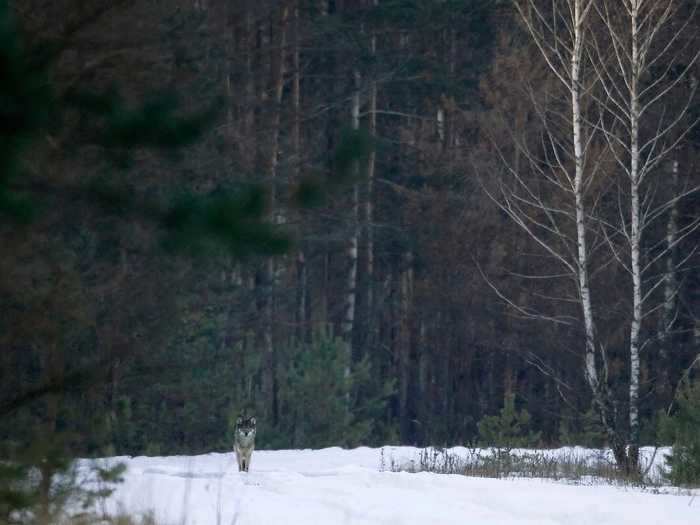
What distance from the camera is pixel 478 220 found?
25719mm

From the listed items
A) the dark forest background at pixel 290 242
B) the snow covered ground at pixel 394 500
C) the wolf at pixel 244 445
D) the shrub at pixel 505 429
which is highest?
the dark forest background at pixel 290 242

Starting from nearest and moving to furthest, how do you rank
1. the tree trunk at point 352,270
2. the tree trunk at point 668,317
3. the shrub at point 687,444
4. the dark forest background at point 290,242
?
the dark forest background at point 290,242 → the shrub at point 687,444 → the tree trunk at point 668,317 → the tree trunk at point 352,270

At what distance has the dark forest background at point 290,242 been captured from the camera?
19.8ft

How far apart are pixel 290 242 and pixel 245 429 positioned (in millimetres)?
8924

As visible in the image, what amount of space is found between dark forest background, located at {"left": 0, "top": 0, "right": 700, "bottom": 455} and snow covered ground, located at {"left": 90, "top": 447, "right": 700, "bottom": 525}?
119 cm

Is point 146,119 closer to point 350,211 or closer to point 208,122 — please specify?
point 208,122

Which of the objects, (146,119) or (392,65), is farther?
(392,65)

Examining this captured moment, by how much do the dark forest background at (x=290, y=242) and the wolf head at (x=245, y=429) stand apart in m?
1.39

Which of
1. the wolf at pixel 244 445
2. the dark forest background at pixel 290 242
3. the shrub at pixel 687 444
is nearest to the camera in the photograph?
the dark forest background at pixel 290 242

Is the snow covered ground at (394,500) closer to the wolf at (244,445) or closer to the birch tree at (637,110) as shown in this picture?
the wolf at (244,445)

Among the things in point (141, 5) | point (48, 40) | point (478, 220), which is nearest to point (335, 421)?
point (478, 220)

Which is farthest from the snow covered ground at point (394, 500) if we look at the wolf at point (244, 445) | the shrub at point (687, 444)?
the shrub at point (687, 444)

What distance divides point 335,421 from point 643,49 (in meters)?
9.84

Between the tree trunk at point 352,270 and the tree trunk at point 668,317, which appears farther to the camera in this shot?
the tree trunk at point 352,270
